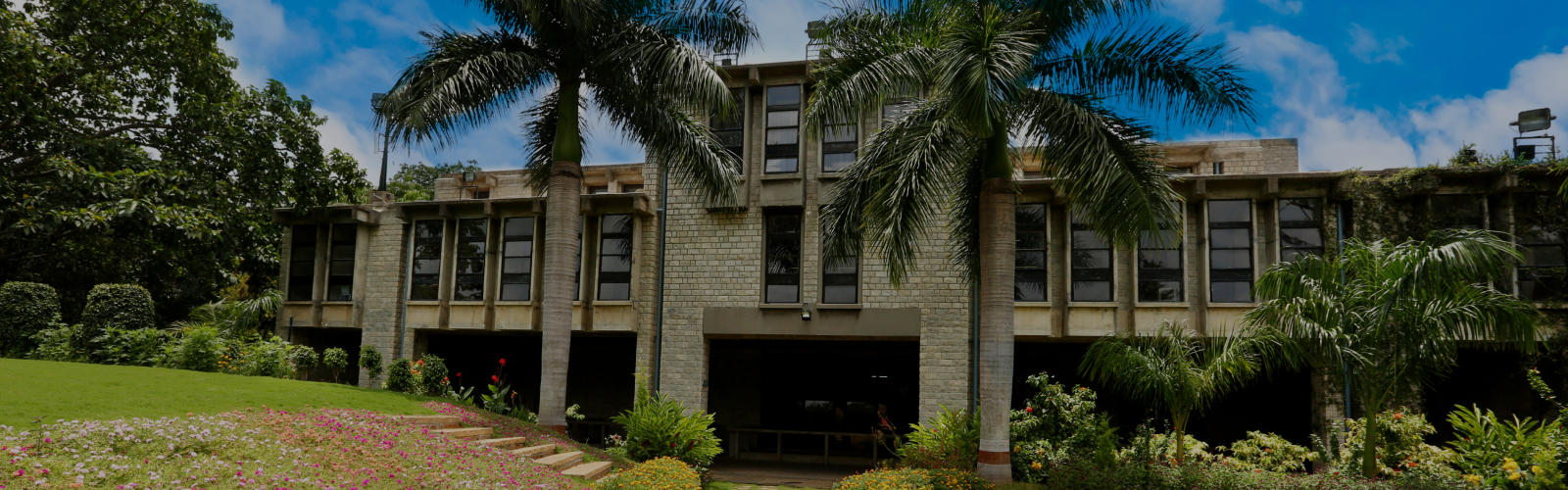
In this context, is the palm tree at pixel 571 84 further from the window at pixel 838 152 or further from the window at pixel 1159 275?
the window at pixel 1159 275

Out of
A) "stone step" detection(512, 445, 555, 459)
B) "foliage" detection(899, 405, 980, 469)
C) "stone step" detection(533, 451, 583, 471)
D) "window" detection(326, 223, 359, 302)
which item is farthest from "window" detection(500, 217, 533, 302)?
"foliage" detection(899, 405, 980, 469)

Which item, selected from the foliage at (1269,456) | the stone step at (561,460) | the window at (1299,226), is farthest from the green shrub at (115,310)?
the window at (1299,226)

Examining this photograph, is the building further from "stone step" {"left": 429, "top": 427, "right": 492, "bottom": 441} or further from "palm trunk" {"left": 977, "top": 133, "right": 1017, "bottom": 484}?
"stone step" {"left": 429, "top": 427, "right": 492, "bottom": 441}

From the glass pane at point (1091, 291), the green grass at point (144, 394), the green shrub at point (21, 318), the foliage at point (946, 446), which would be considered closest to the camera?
the green grass at point (144, 394)

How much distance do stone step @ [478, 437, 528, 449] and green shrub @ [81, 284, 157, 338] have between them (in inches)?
313

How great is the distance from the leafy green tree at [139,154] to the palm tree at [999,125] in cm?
1407

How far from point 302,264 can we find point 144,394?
10.3 meters

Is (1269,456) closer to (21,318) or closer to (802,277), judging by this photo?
(802,277)

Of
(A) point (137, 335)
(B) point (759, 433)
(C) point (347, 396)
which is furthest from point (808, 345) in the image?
(A) point (137, 335)

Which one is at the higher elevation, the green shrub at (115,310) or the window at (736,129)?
the window at (736,129)

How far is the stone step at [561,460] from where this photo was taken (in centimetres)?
1154

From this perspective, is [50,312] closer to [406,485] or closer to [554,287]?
[554,287]

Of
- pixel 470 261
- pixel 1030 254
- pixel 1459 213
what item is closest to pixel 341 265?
pixel 470 261

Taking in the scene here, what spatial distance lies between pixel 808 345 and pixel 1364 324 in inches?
458
